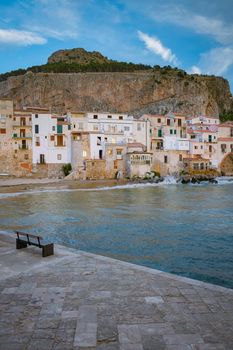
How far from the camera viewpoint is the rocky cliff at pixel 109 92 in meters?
99.9

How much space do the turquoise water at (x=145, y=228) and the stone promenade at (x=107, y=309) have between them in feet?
10.8

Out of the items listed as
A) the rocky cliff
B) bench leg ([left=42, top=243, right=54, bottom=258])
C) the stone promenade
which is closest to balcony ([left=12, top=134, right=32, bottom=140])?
bench leg ([left=42, top=243, right=54, bottom=258])

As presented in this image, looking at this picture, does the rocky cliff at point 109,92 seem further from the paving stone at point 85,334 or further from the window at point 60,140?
the paving stone at point 85,334

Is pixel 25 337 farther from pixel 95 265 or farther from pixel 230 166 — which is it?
pixel 230 166

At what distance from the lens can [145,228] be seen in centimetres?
1789

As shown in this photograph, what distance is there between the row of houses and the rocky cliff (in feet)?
137

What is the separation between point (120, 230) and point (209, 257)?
6.28m

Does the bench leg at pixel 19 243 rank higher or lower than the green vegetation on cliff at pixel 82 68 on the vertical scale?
lower

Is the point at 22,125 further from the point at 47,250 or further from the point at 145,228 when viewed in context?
the point at 47,250

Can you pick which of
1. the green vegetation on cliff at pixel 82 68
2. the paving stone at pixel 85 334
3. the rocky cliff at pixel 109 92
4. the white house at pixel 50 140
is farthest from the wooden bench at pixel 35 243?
the green vegetation on cliff at pixel 82 68

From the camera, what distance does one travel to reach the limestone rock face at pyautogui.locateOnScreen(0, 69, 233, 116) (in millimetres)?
99938

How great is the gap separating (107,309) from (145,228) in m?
12.0

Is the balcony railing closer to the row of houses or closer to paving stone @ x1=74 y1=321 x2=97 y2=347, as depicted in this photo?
the row of houses

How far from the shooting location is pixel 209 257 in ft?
39.9
